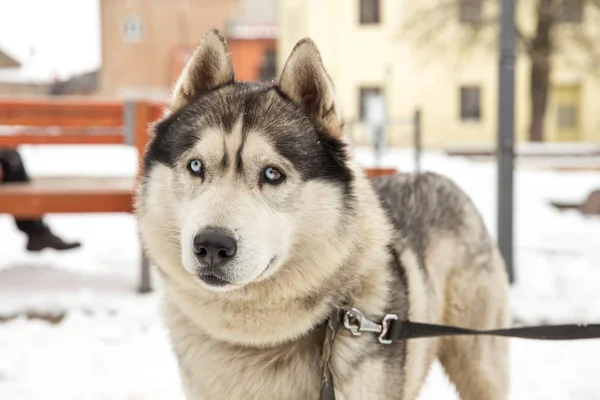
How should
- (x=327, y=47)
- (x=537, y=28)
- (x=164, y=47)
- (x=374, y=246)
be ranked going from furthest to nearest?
(x=164, y=47) → (x=327, y=47) → (x=537, y=28) → (x=374, y=246)

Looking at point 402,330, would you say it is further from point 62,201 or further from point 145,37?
point 145,37

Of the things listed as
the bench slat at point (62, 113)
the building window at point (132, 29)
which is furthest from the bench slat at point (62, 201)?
the building window at point (132, 29)

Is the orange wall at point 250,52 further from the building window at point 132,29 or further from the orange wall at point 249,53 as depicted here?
the building window at point 132,29

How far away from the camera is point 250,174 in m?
2.14

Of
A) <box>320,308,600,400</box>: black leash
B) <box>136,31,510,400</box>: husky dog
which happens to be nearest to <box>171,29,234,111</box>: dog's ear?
<box>136,31,510,400</box>: husky dog

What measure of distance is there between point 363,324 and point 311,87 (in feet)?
2.75

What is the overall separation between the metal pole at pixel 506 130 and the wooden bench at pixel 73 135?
9.21 ft

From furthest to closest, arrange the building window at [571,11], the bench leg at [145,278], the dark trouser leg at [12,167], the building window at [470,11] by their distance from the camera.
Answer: the building window at [470,11] < the building window at [571,11] < the dark trouser leg at [12,167] < the bench leg at [145,278]

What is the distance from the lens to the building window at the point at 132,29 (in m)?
34.1

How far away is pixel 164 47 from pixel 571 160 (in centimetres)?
2497

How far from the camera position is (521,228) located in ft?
26.4

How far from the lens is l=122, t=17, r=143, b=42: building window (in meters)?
34.1

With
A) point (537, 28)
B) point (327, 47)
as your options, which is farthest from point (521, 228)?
point (327, 47)

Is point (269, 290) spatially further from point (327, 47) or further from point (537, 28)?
point (327, 47)
